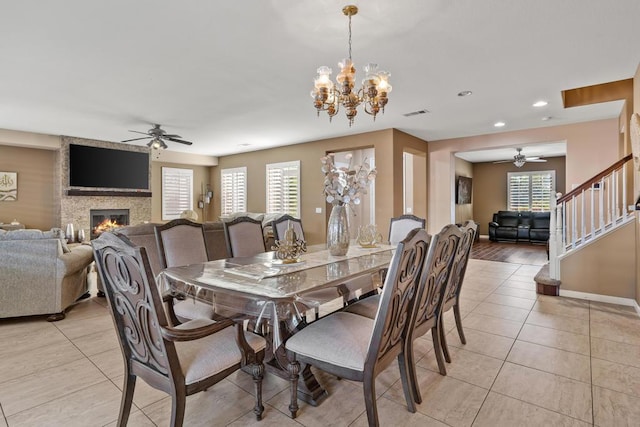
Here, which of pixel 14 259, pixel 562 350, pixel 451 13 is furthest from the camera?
pixel 14 259

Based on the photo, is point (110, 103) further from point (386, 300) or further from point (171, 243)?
point (386, 300)

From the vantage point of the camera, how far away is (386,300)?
1.52 metres

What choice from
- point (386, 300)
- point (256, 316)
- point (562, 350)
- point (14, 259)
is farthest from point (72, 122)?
point (562, 350)

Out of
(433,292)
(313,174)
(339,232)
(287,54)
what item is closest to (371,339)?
(433,292)

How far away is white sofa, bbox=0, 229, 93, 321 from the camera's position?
3.24 m

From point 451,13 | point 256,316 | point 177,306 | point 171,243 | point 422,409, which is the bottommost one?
point 422,409

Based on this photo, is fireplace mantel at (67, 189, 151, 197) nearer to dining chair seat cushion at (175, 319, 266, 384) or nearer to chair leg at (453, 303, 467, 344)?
dining chair seat cushion at (175, 319, 266, 384)

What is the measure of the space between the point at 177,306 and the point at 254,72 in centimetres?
237

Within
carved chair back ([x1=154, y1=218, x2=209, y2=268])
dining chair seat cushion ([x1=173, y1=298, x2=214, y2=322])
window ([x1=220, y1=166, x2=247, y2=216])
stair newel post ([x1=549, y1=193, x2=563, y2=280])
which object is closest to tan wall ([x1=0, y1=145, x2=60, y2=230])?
window ([x1=220, y1=166, x2=247, y2=216])

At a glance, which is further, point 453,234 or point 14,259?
point 14,259

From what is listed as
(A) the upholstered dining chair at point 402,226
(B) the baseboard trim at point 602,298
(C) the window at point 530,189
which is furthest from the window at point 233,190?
A: (C) the window at point 530,189

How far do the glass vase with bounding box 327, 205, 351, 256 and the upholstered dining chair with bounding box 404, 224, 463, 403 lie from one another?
0.81 meters

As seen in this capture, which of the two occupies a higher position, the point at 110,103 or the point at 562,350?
the point at 110,103

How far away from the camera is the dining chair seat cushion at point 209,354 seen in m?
1.46
